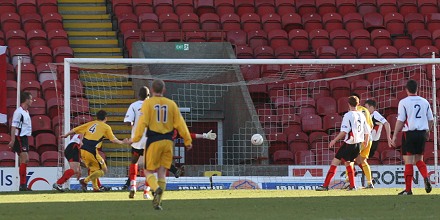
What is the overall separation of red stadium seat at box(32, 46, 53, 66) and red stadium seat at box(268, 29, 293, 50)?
5.84 meters

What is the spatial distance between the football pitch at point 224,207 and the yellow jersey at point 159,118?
37.3 inches

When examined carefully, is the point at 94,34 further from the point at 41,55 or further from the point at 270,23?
the point at 270,23

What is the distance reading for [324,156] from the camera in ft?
82.7

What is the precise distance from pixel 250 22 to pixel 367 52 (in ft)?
11.3

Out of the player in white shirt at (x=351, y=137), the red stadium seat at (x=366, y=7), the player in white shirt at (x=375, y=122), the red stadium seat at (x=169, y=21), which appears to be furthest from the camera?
the red stadium seat at (x=366, y=7)

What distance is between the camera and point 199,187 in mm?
21953

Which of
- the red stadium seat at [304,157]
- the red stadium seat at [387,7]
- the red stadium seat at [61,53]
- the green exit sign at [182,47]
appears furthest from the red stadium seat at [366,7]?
the red stadium seat at [61,53]

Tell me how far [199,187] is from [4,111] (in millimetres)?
4961

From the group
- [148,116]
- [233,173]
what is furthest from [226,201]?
[233,173]

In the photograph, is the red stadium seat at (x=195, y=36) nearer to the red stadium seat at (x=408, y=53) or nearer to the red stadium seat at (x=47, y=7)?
the red stadium seat at (x=47, y=7)

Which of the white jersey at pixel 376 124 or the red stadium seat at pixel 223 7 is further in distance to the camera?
the red stadium seat at pixel 223 7

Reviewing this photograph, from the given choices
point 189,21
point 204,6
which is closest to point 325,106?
point 189,21

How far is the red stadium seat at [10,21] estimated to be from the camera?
94.6 feet

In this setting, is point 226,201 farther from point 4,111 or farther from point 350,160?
point 4,111
